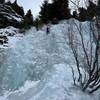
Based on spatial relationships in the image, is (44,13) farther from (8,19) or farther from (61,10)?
(8,19)

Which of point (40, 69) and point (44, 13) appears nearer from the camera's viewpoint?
point (40, 69)

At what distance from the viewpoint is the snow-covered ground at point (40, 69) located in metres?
13.2

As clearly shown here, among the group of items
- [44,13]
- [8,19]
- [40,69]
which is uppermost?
[44,13]

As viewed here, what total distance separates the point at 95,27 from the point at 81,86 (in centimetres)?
249

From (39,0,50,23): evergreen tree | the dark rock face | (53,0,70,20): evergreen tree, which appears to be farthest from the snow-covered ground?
the dark rock face

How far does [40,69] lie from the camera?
17.6 meters

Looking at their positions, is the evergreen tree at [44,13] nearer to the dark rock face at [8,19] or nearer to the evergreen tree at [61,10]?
the evergreen tree at [61,10]

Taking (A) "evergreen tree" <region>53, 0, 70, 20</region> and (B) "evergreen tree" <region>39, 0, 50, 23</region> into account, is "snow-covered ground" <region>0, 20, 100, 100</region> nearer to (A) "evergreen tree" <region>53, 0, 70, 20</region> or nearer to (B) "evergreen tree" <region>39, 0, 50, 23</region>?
(B) "evergreen tree" <region>39, 0, 50, 23</region>

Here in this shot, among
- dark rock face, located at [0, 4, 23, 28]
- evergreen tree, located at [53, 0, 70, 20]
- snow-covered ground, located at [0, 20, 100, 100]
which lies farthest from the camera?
dark rock face, located at [0, 4, 23, 28]

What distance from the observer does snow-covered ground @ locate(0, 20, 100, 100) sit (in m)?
13.2

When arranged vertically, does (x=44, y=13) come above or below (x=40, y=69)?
above

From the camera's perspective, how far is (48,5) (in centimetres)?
3183

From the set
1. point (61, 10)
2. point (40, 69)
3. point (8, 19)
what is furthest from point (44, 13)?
point (40, 69)

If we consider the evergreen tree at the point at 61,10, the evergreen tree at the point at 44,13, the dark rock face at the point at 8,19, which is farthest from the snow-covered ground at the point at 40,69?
the dark rock face at the point at 8,19
